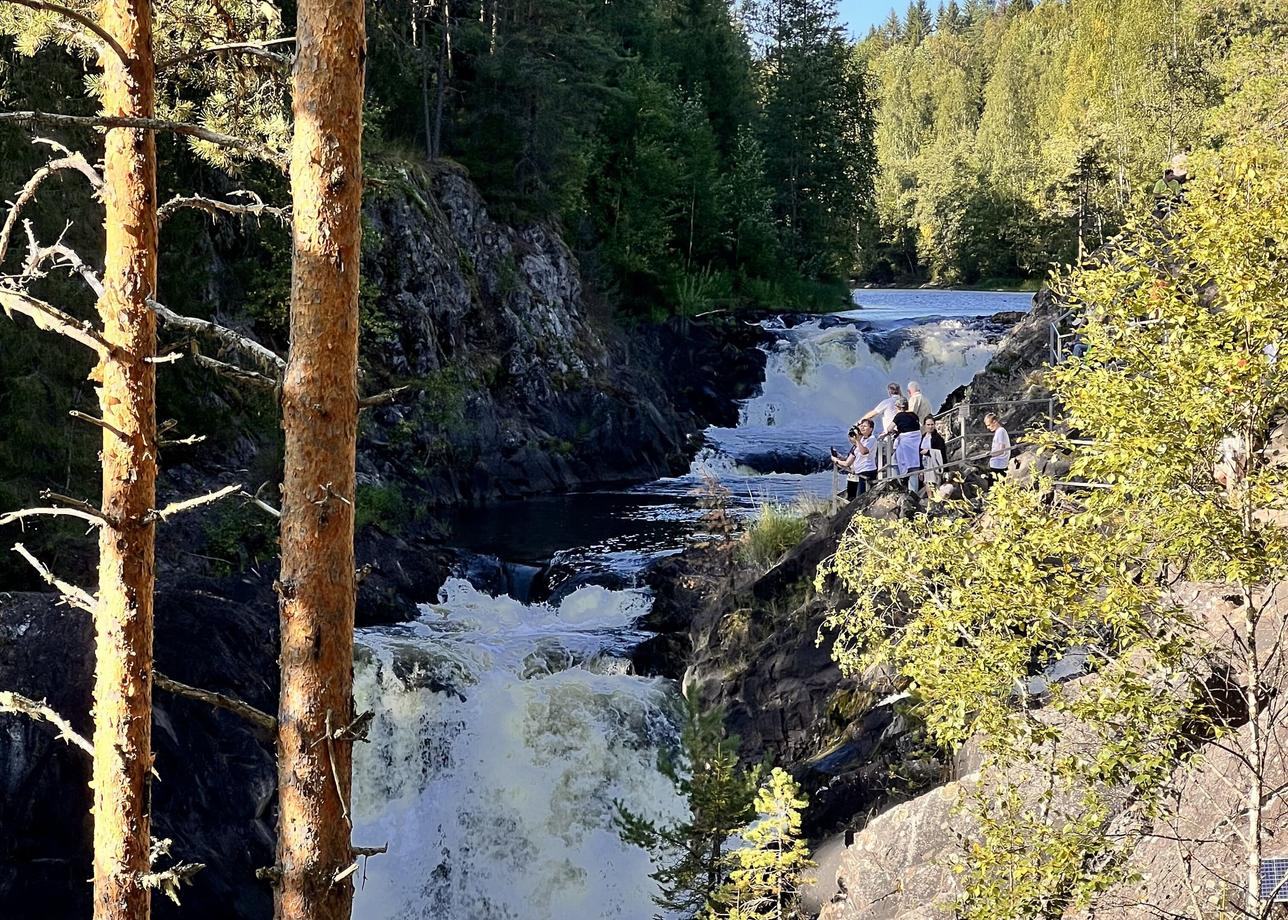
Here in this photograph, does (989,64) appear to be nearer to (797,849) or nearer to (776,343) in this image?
(776,343)

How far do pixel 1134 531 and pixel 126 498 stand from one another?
15.9 ft

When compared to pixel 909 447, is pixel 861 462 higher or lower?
lower

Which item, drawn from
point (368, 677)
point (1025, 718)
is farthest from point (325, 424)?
point (368, 677)

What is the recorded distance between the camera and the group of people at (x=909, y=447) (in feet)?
45.5

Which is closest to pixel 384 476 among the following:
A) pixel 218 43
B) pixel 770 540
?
pixel 770 540

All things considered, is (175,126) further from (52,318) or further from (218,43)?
(218,43)

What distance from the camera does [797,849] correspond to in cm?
721

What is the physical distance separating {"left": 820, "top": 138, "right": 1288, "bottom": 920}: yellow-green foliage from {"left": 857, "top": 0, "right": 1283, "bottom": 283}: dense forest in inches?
1522

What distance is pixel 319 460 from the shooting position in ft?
17.8

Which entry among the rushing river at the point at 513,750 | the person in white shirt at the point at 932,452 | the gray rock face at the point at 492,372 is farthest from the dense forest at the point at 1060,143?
the rushing river at the point at 513,750

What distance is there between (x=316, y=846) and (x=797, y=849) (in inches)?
121

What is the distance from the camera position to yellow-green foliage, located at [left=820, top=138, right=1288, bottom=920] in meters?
5.39

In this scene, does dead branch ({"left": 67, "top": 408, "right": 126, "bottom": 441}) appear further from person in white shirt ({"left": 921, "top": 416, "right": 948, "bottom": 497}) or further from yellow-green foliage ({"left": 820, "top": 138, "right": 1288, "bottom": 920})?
person in white shirt ({"left": 921, "top": 416, "right": 948, "bottom": 497})

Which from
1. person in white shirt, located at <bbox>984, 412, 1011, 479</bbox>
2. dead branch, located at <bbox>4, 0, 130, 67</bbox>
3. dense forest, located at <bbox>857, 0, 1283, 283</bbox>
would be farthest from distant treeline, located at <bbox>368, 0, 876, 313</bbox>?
dead branch, located at <bbox>4, 0, 130, 67</bbox>
